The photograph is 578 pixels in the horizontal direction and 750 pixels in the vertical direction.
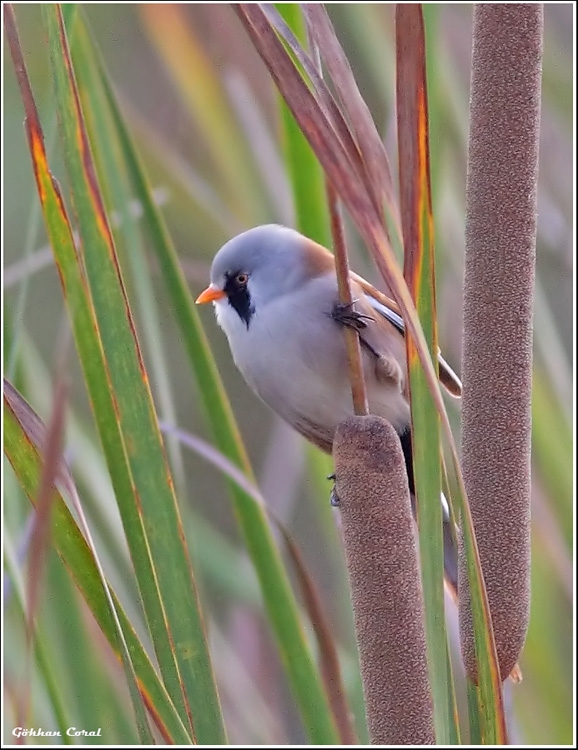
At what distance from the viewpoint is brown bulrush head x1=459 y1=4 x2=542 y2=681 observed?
2.51ft

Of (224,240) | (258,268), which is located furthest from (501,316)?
(224,240)

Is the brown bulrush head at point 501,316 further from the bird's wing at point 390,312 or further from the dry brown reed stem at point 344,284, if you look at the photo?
the bird's wing at point 390,312

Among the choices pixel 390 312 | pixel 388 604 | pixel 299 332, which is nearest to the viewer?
pixel 388 604

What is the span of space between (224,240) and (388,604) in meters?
0.82

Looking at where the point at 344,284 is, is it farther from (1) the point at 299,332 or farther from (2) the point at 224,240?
(2) the point at 224,240

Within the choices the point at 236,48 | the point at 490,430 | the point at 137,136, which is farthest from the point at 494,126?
the point at 236,48

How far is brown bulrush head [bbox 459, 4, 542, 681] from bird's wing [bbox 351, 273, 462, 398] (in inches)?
17.8

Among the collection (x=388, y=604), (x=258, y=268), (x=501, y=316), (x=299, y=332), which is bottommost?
(x=388, y=604)

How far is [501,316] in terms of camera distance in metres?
0.78

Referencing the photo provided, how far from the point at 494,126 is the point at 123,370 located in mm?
367

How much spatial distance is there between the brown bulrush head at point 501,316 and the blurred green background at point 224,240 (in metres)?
0.10

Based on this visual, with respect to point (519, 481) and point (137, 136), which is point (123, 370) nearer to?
point (519, 481)

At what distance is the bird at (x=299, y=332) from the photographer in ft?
4.19

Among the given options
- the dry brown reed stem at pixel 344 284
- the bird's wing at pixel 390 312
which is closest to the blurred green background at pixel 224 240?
the bird's wing at pixel 390 312
